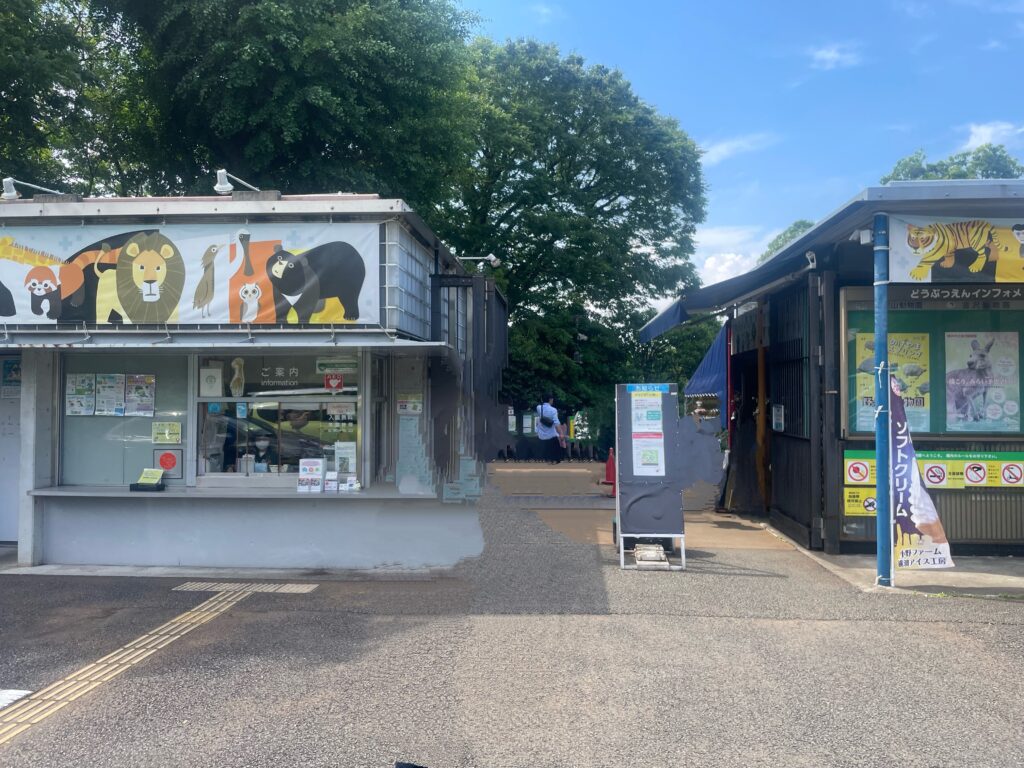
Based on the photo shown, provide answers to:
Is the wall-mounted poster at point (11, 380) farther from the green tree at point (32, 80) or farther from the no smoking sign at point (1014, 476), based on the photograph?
the no smoking sign at point (1014, 476)

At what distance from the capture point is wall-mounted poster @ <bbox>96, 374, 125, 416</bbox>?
29.7 feet

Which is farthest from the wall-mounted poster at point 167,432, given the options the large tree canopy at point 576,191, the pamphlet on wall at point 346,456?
the large tree canopy at point 576,191

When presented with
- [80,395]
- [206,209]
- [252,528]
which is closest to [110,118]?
[80,395]

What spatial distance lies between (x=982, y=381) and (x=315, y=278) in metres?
7.14

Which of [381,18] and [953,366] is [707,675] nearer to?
[953,366]

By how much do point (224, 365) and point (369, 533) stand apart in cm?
242

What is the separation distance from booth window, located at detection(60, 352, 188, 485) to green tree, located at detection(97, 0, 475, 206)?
5.52 meters

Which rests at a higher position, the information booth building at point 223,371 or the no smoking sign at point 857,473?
the information booth building at point 223,371

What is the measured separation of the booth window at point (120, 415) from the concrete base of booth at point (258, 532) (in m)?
0.43

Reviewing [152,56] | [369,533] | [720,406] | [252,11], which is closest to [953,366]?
[720,406]

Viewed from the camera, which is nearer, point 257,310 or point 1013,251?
point 1013,251

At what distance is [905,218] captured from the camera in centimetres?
764

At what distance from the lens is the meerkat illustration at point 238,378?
885 cm

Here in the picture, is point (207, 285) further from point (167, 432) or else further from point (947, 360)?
point (947, 360)
